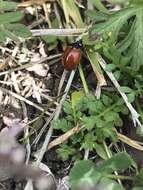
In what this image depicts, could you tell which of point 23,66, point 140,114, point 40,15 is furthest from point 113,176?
point 40,15

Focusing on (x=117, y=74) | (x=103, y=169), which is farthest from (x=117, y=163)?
(x=117, y=74)

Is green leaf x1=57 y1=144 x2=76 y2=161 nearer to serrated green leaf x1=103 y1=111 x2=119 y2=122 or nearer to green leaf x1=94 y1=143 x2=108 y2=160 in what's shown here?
green leaf x1=94 y1=143 x2=108 y2=160

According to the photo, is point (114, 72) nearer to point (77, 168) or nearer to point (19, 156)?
point (77, 168)

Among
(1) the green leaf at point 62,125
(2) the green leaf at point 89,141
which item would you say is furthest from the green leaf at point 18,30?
(2) the green leaf at point 89,141

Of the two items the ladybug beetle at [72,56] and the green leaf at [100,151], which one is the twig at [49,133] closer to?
the ladybug beetle at [72,56]

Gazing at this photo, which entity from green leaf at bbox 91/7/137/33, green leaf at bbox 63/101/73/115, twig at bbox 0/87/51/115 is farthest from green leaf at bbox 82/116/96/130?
green leaf at bbox 91/7/137/33
